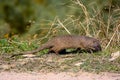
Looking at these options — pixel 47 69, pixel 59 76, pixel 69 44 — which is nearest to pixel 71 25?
pixel 69 44

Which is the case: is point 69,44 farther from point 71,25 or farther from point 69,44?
point 71,25

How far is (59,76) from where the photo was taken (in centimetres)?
550

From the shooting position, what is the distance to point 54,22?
8.79m

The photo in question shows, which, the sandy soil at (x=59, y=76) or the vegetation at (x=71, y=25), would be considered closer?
the sandy soil at (x=59, y=76)

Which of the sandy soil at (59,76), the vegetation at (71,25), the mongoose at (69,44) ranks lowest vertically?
the sandy soil at (59,76)

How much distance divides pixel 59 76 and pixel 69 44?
5.64ft

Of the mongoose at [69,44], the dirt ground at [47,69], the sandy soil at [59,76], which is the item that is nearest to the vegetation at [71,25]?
the mongoose at [69,44]

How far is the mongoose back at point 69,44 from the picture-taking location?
712 centimetres

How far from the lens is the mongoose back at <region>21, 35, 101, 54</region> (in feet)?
23.4

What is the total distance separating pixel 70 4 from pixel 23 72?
3776 mm

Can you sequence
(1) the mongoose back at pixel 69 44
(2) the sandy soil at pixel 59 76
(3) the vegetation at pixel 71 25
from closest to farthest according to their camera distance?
(2) the sandy soil at pixel 59 76 → (1) the mongoose back at pixel 69 44 → (3) the vegetation at pixel 71 25

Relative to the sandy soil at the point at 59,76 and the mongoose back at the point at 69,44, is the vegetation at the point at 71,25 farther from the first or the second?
the sandy soil at the point at 59,76

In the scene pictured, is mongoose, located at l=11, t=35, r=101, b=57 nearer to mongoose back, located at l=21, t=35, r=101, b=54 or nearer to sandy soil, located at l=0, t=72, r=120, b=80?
mongoose back, located at l=21, t=35, r=101, b=54

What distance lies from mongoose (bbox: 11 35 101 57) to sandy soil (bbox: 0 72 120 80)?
4.87ft
